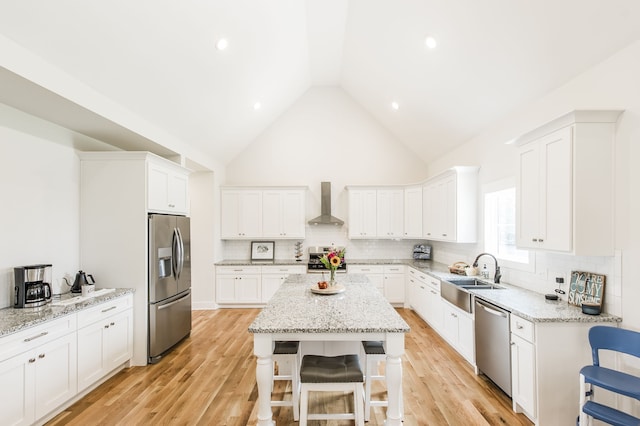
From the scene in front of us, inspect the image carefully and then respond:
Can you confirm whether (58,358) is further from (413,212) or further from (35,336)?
(413,212)

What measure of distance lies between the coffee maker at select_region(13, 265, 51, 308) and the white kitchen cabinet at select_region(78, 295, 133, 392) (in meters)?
0.41

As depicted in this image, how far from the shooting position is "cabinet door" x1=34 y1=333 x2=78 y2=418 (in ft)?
7.95

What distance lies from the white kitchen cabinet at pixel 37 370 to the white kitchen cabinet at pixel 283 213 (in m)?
3.72

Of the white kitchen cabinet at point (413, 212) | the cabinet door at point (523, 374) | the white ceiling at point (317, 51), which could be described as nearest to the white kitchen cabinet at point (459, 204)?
the white ceiling at point (317, 51)

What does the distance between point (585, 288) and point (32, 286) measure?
15.9 ft

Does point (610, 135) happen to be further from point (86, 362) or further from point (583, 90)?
point (86, 362)

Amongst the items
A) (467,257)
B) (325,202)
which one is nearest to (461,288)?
(467,257)

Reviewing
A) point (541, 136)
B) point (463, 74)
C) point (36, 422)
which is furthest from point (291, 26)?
point (36, 422)

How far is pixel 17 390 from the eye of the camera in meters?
2.24

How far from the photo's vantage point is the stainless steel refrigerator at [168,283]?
3703mm

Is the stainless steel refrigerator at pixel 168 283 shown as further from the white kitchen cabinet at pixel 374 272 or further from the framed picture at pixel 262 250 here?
the white kitchen cabinet at pixel 374 272

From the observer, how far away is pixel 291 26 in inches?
164

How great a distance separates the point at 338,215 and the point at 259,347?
4.55 meters

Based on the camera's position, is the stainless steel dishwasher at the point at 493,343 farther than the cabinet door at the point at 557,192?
Yes
